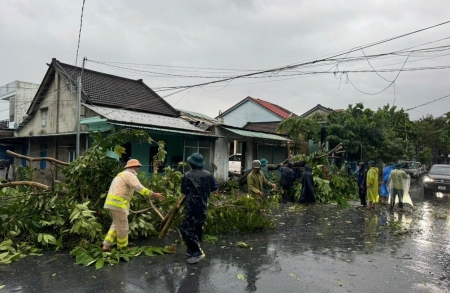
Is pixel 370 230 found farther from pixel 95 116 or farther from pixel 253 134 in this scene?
pixel 95 116

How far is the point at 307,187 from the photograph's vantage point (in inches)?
466

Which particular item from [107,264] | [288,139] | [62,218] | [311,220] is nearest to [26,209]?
[62,218]

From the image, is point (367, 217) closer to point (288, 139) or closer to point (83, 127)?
point (288, 139)

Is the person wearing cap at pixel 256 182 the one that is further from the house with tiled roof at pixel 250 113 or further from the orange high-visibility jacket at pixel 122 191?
the house with tiled roof at pixel 250 113

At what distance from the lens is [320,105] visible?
27891mm

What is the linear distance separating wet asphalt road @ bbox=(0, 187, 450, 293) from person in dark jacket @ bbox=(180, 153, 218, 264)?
0.27 meters

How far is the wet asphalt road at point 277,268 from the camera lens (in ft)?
14.2

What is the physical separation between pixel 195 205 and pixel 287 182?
27.0 feet

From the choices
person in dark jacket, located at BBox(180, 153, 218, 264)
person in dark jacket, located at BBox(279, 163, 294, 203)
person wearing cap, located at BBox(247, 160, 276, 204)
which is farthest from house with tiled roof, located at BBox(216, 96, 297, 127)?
person in dark jacket, located at BBox(180, 153, 218, 264)

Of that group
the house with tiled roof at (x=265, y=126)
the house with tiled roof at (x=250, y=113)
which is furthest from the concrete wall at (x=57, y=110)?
the house with tiled roof at (x=250, y=113)

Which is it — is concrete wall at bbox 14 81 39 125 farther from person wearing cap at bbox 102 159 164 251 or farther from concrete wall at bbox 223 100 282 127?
person wearing cap at bbox 102 159 164 251

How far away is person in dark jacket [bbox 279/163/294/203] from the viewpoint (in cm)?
1301

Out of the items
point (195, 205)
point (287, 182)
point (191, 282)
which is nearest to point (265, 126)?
point (287, 182)

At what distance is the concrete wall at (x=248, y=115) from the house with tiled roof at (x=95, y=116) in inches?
513
